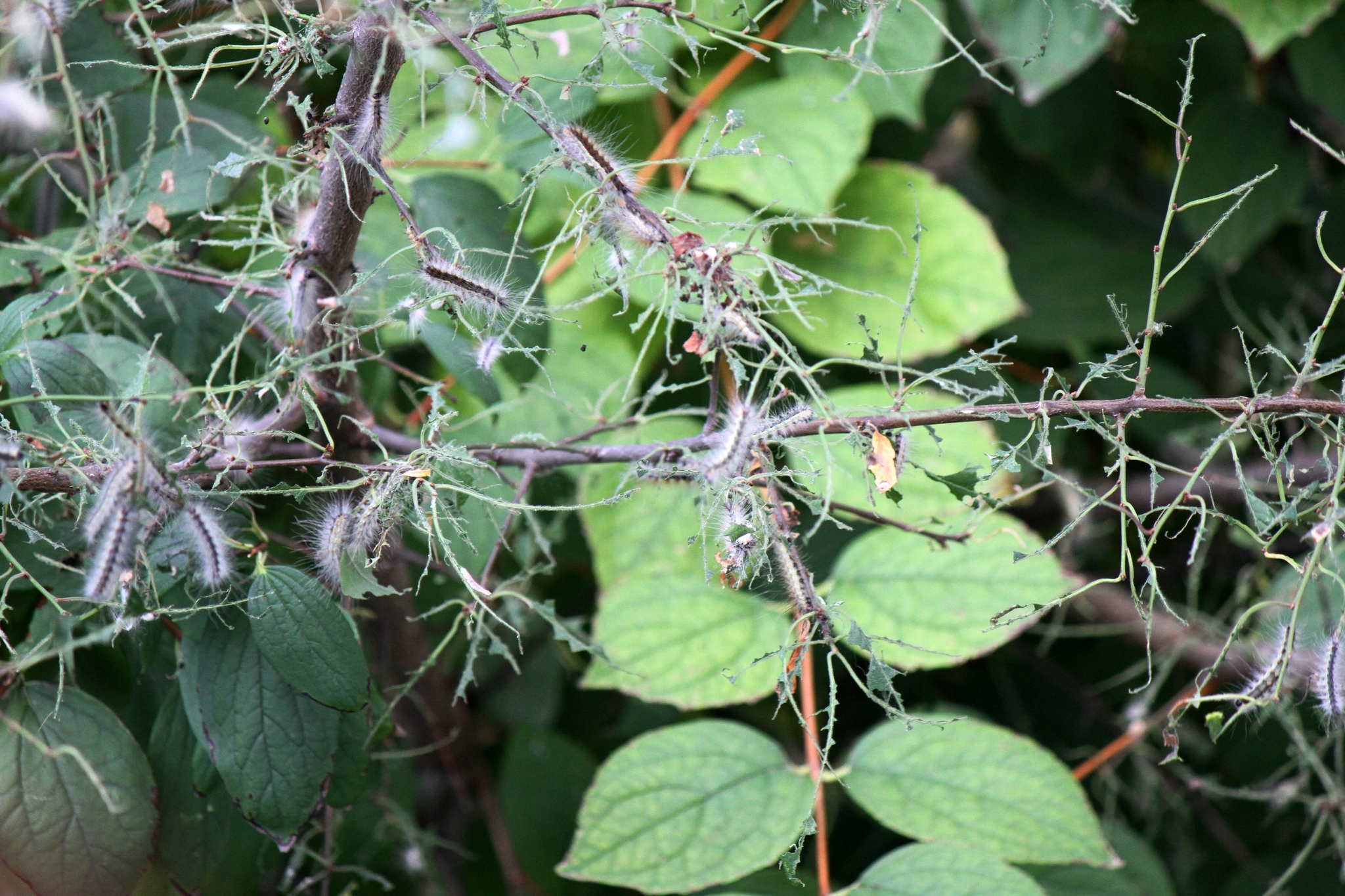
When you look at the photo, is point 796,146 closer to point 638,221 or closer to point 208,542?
point 638,221

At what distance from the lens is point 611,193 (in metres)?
0.46

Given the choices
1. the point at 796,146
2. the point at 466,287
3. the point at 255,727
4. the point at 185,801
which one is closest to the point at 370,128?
the point at 466,287

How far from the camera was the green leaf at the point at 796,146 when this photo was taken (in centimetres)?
94

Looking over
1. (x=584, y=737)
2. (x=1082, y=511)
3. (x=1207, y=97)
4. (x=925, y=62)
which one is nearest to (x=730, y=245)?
(x=1082, y=511)

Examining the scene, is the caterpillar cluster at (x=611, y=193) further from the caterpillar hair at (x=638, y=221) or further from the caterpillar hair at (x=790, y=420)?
the caterpillar hair at (x=790, y=420)

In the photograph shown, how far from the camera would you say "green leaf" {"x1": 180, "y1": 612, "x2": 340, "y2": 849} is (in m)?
0.57

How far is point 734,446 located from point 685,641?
14.1 inches

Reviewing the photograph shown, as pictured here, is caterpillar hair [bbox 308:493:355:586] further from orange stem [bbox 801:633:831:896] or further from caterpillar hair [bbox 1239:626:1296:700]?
caterpillar hair [bbox 1239:626:1296:700]

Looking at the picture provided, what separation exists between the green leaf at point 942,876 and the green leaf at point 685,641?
152 mm

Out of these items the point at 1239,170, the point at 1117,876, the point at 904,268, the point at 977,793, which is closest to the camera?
the point at 977,793

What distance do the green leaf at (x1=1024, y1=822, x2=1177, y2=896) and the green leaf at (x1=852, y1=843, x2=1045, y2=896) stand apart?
8.3 inches

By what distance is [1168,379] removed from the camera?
119 centimetres

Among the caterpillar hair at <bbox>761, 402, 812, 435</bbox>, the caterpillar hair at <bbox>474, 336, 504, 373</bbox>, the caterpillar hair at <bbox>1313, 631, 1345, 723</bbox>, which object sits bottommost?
the caterpillar hair at <bbox>1313, 631, 1345, 723</bbox>

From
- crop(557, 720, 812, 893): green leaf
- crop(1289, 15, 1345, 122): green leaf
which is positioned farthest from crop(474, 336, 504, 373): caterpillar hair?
crop(1289, 15, 1345, 122): green leaf
